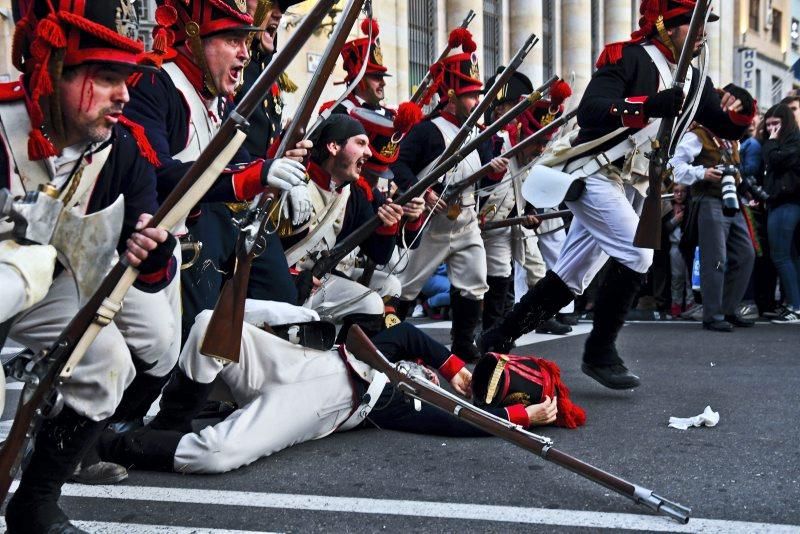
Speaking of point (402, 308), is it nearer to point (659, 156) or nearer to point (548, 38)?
point (659, 156)

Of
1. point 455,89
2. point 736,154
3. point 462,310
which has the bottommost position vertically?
point 462,310

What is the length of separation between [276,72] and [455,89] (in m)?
4.03

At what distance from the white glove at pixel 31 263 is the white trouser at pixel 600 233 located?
300 centimetres

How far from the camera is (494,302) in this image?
7156 millimetres

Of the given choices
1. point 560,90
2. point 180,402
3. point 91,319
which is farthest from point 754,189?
point 91,319

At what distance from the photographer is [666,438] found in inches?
154

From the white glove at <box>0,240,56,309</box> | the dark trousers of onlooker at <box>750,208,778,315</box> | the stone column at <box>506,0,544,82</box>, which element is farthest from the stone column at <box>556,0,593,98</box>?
the white glove at <box>0,240,56,309</box>

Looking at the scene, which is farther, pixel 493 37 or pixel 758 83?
pixel 758 83

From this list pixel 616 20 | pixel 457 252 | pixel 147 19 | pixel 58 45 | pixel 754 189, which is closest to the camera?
pixel 58 45

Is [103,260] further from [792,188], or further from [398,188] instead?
[792,188]

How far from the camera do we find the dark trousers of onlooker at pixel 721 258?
7.89 metres

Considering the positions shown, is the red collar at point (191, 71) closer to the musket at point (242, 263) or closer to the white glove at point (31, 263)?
the musket at point (242, 263)

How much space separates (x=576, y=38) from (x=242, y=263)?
78.5 feet

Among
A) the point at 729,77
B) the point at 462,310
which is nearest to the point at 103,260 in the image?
the point at 462,310
